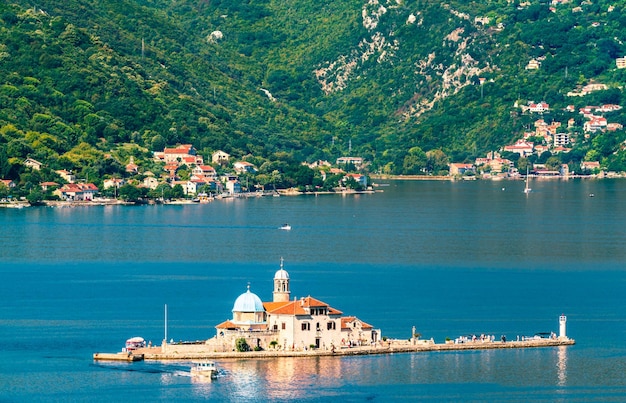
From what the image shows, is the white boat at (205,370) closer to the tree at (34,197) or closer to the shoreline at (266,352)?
the shoreline at (266,352)

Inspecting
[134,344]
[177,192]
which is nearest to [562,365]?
[134,344]

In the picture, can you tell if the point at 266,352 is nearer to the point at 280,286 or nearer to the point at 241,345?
the point at 241,345

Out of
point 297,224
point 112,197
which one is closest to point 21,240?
point 297,224

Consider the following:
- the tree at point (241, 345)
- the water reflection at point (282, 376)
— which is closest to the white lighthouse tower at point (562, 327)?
the water reflection at point (282, 376)

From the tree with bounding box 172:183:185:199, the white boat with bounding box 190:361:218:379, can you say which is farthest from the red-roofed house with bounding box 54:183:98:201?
the white boat with bounding box 190:361:218:379

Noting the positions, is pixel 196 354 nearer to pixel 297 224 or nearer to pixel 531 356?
pixel 531 356

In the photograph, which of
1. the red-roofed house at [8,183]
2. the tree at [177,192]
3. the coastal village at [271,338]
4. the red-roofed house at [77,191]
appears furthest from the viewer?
the tree at [177,192]

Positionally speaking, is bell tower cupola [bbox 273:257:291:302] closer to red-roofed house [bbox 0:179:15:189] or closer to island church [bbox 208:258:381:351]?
island church [bbox 208:258:381:351]
